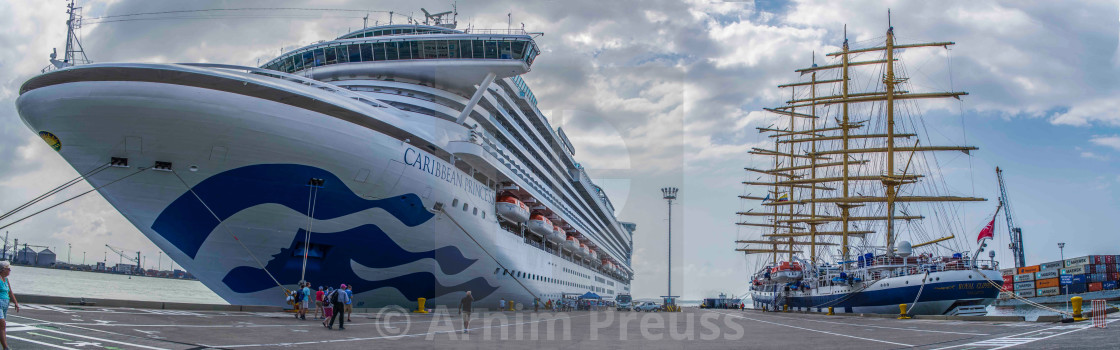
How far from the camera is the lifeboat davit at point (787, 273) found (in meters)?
46.4

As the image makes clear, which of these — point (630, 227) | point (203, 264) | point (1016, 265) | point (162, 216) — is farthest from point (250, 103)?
point (1016, 265)

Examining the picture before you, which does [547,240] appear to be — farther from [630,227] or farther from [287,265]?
[630,227]

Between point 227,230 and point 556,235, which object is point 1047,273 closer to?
point 556,235

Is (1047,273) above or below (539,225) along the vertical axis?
below

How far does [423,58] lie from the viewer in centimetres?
2712

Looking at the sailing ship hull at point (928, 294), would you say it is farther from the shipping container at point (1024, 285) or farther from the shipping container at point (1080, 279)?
the shipping container at point (1024, 285)

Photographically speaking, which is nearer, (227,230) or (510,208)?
(227,230)

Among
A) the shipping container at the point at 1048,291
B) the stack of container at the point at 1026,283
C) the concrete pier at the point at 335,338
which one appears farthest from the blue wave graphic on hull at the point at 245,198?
the stack of container at the point at 1026,283

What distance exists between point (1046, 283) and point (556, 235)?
7606 centimetres

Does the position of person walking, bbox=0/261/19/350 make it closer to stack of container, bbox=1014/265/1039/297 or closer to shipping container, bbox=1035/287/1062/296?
shipping container, bbox=1035/287/1062/296

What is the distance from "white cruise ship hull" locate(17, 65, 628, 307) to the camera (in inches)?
679

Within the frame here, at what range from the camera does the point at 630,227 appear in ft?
338

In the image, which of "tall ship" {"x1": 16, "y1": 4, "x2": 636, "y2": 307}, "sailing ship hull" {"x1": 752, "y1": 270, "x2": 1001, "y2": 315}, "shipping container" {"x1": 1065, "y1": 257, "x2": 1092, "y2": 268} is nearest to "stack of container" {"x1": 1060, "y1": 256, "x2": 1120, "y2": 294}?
"shipping container" {"x1": 1065, "y1": 257, "x2": 1092, "y2": 268}

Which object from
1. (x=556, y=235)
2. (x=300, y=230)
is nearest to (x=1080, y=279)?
(x=556, y=235)
